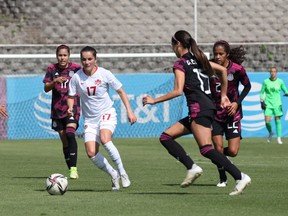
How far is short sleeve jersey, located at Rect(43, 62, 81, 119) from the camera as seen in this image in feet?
51.8

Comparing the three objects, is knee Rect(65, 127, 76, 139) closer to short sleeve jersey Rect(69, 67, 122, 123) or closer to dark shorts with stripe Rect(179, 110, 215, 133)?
short sleeve jersey Rect(69, 67, 122, 123)

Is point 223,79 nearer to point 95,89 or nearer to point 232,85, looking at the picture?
point 232,85

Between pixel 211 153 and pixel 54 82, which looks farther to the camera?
pixel 54 82

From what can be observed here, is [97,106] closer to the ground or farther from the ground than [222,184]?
farther from the ground

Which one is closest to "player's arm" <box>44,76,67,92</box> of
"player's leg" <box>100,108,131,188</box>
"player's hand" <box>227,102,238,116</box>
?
"player's leg" <box>100,108,131,188</box>

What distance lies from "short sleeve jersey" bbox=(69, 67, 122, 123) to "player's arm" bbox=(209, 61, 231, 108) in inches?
56.8

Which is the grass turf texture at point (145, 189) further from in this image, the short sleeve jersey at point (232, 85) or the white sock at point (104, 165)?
the short sleeve jersey at point (232, 85)

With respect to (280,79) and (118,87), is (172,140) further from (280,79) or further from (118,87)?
(280,79)

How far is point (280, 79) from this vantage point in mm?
28250

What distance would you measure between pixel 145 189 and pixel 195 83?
1854 mm

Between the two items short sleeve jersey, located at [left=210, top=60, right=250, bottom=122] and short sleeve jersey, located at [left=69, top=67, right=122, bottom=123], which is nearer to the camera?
short sleeve jersey, located at [left=69, top=67, right=122, bottom=123]

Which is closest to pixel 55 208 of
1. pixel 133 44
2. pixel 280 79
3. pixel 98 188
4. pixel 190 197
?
pixel 190 197

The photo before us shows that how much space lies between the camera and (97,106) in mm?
13070

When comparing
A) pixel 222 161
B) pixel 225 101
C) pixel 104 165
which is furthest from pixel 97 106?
pixel 222 161
